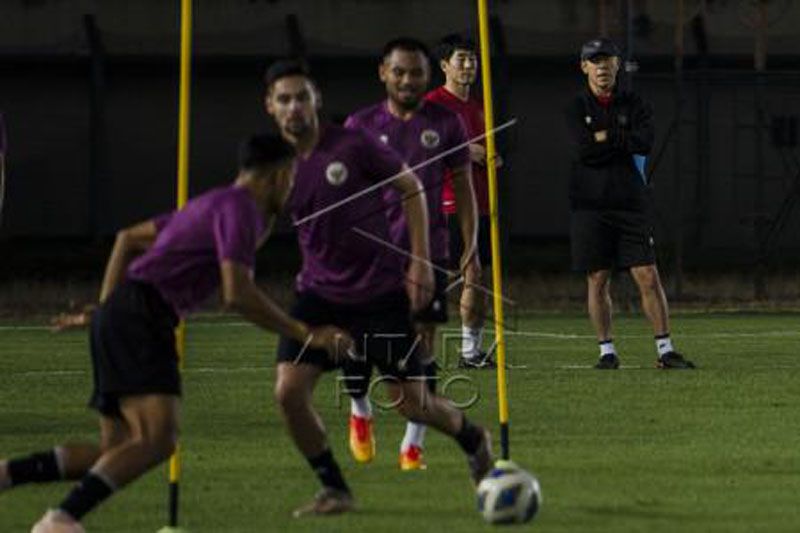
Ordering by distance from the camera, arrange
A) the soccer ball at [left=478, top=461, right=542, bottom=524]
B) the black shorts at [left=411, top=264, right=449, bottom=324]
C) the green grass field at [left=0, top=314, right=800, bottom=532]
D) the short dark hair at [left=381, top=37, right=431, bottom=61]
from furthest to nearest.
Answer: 1. the short dark hair at [left=381, top=37, right=431, bottom=61]
2. the black shorts at [left=411, top=264, right=449, bottom=324]
3. the green grass field at [left=0, top=314, right=800, bottom=532]
4. the soccer ball at [left=478, top=461, right=542, bottom=524]

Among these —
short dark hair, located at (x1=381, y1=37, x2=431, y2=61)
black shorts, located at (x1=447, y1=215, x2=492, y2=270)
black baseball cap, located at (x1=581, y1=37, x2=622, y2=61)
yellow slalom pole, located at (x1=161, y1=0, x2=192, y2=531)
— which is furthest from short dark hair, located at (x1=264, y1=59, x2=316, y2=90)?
black shorts, located at (x1=447, y1=215, x2=492, y2=270)

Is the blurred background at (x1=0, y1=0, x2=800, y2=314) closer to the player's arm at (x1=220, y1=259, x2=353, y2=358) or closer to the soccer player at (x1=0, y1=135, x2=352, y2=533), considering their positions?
the soccer player at (x1=0, y1=135, x2=352, y2=533)

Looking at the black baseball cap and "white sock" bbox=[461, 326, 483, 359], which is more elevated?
the black baseball cap

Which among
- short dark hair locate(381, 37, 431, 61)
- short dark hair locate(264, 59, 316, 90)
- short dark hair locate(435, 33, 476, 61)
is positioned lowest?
short dark hair locate(264, 59, 316, 90)

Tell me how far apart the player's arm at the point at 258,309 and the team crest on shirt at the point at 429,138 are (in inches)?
169

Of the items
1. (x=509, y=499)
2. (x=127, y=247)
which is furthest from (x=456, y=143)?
(x=127, y=247)

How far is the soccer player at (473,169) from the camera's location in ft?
67.2

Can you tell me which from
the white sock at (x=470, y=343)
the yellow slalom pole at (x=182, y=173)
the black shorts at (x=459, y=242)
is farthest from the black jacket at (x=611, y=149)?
the yellow slalom pole at (x=182, y=173)

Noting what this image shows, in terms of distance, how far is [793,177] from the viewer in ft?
116

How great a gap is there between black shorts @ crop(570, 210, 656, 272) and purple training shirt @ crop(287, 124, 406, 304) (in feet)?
27.2

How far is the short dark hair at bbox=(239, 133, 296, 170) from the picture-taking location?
38.0 ft

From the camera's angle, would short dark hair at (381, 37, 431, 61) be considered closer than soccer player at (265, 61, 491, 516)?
No

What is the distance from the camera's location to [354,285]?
1377 cm

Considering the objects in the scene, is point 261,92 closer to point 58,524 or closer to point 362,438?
point 362,438
